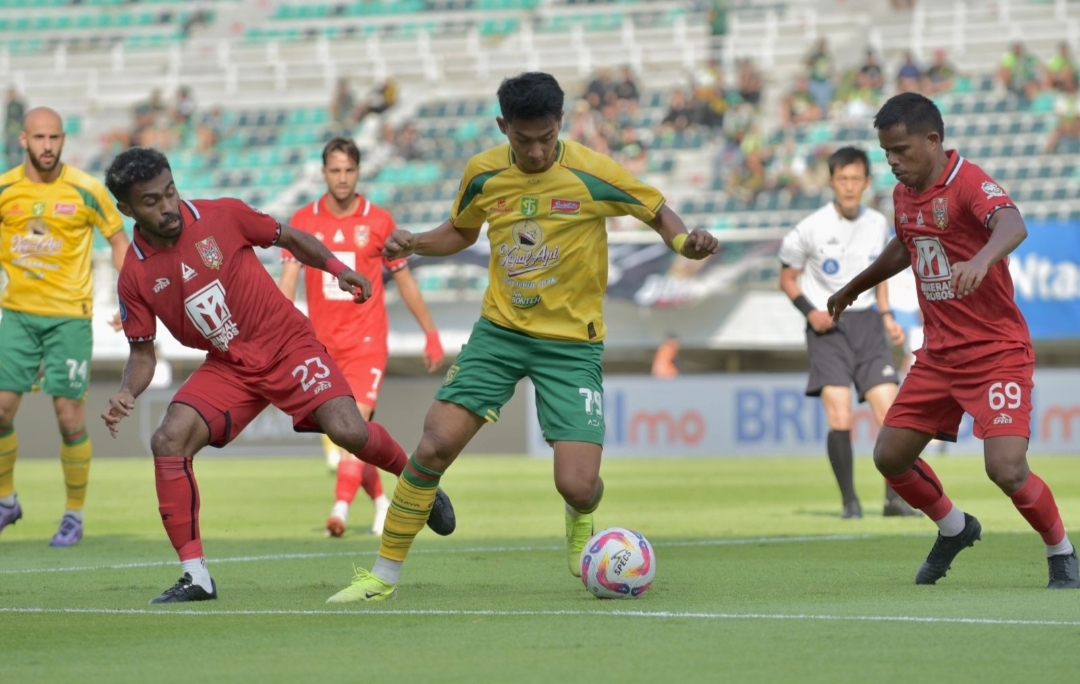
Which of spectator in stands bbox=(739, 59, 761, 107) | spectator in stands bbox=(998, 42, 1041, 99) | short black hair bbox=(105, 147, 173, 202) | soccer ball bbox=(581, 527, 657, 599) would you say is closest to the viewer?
soccer ball bbox=(581, 527, 657, 599)

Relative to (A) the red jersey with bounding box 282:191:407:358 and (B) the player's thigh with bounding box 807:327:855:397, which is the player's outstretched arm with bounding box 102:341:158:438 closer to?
(A) the red jersey with bounding box 282:191:407:358

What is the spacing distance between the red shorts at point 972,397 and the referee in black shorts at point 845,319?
14.2ft

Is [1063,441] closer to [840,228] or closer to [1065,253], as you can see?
[1065,253]

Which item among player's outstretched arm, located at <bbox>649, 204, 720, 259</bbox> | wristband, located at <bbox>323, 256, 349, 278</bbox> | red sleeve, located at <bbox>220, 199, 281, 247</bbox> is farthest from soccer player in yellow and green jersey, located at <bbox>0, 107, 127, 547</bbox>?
player's outstretched arm, located at <bbox>649, 204, 720, 259</bbox>

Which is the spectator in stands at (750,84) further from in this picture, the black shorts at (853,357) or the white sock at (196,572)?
the white sock at (196,572)

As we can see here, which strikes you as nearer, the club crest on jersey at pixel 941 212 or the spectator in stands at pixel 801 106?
the club crest on jersey at pixel 941 212

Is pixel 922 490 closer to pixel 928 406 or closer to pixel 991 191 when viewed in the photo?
pixel 928 406

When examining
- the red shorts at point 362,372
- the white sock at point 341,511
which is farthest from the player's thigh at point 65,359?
the white sock at point 341,511

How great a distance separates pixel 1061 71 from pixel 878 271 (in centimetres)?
2134

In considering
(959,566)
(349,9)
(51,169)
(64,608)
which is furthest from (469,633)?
(349,9)

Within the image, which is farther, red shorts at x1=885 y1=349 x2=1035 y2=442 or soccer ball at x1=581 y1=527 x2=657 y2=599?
red shorts at x1=885 y1=349 x2=1035 y2=442

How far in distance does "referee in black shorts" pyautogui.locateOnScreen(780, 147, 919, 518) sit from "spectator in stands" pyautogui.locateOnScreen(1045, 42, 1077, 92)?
16701 mm

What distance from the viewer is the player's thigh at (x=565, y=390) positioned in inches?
271

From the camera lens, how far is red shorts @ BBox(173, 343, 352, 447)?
7031 mm
